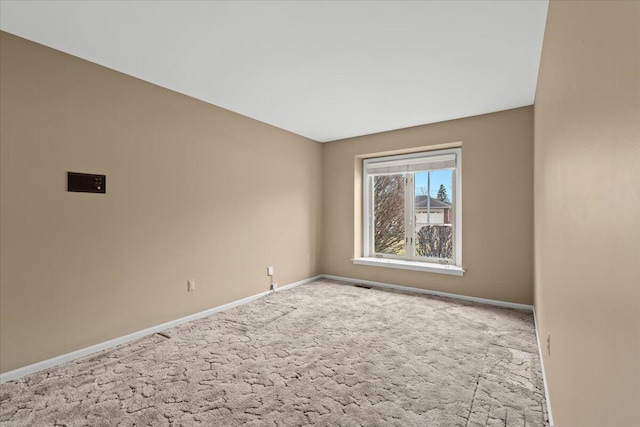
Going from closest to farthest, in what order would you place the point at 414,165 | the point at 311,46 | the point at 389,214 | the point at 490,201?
the point at 311,46 < the point at 490,201 < the point at 414,165 < the point at 389,214

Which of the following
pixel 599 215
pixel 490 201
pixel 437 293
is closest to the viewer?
pixel 599 215

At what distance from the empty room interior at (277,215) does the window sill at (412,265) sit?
51 mm

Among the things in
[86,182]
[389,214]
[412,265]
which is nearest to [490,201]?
[412,265]

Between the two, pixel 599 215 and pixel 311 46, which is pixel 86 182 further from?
pixel 599 215

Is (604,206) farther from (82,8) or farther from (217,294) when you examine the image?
(217,294)

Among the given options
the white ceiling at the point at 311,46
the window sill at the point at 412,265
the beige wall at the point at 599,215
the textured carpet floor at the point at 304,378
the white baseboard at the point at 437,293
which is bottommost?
the textured carpet floor at the point at 304,378

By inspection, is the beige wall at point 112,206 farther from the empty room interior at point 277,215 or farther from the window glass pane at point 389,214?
the window glass pane at point 389,214

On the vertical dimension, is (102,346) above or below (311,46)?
below

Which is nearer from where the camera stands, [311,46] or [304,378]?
[304,378]

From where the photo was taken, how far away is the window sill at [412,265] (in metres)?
4.39

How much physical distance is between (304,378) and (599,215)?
2097 mm

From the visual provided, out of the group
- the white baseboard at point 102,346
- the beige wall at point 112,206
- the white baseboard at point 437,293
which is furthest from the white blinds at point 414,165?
the white baseboard at point 102,346

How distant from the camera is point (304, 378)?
2283 mm

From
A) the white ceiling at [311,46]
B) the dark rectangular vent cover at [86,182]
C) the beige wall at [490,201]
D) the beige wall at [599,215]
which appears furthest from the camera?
the beige wall at [490,201]
